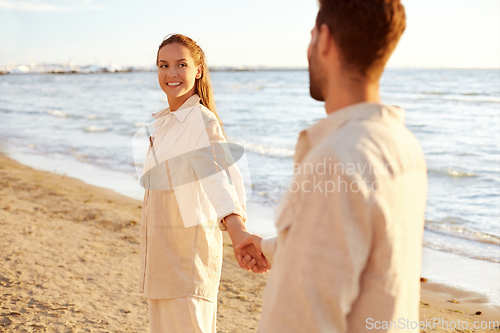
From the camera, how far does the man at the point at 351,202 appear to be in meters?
1.05

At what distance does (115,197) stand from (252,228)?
3097mm

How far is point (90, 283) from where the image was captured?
15.7 ft

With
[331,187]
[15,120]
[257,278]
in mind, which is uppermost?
[15,120]

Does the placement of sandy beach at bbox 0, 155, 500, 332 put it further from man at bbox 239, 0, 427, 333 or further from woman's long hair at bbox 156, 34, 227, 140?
man at bbox 239, 0, 427, 333

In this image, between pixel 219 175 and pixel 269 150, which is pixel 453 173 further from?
pixel 219 175

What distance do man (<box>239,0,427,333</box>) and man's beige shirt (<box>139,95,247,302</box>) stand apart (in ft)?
3.86

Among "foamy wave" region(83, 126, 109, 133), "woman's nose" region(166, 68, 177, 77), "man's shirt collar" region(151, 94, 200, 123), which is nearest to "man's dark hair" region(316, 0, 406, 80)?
"man's shirt collar" region(151, 94, 200, 123)

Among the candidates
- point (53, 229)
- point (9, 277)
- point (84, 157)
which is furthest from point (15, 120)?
point (9, 277)

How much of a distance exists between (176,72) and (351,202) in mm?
1817

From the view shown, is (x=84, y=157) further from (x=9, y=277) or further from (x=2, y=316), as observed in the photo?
(x=2, y=316)

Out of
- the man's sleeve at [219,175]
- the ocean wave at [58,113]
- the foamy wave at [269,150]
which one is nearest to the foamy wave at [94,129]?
the ocean wave at [58,113]

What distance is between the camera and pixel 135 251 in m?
5.89

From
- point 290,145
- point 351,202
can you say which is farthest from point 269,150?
→ point 351,202

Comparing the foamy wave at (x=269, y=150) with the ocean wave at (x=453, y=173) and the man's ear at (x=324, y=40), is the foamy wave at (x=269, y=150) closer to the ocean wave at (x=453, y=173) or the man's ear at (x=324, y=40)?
the ocean wave at (x=453, y=173)
